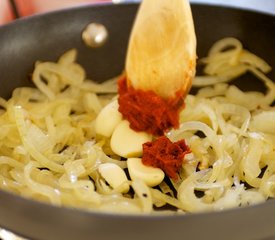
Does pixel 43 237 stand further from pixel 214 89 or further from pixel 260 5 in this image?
pixel 260 5

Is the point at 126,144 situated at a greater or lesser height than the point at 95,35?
lesser

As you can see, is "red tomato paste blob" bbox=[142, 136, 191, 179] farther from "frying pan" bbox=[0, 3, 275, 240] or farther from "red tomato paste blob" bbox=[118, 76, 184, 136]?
"frying pan" bbox=[0, 3, 275, 240]

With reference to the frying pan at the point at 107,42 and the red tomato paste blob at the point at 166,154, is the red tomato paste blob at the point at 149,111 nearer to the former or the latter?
the red tomato paste blob at the point at 166,154

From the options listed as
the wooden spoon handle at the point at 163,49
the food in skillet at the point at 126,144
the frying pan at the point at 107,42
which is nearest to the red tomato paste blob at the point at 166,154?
→ the food in skillet at the point at 126,144

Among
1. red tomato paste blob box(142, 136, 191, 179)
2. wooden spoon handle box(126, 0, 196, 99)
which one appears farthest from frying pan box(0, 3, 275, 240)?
red tomato paste blob box(142, 136, 191, 179)

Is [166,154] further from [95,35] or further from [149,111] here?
[95,35]

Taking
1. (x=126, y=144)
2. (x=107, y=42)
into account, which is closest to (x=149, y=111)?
(x=126, y=144)
